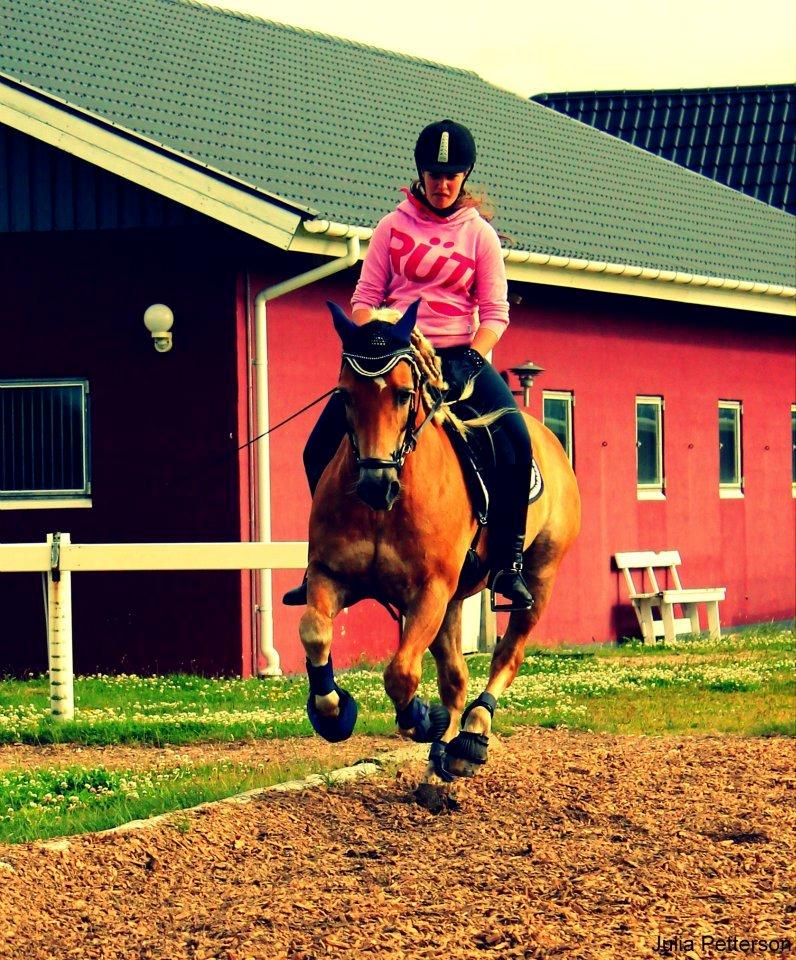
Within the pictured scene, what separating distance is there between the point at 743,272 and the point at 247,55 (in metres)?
6.67

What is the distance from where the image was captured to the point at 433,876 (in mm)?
7418

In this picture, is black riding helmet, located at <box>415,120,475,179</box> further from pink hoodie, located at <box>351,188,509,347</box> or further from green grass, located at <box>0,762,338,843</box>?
green grass, located at <box>0,762,338,843</box>

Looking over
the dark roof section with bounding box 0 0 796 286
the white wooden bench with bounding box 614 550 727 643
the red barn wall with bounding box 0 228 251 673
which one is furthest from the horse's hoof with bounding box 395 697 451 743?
the white wooden bench with bounding box 614 550 727 643

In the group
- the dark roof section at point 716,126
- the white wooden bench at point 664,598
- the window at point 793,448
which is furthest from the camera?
the dark roof section at point 716,126

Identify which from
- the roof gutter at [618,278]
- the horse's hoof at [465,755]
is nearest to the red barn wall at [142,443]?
the roof gutter at [618,278]

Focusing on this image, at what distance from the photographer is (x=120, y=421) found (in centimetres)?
1647

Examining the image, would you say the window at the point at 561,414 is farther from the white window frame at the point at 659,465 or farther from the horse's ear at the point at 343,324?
the horse's ear at the point at 343,324

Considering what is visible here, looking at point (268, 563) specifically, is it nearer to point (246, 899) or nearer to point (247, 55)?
point (246, 899)

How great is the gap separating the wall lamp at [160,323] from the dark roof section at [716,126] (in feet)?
67.6

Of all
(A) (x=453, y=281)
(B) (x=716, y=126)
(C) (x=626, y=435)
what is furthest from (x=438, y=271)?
(B) (x=716, y=126)

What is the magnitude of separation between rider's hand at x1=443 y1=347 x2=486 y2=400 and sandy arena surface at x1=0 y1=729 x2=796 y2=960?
6.67 ft

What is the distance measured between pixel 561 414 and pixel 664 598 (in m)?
2.36

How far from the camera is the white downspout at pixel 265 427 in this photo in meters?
16.1

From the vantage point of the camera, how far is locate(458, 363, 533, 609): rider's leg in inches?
363
